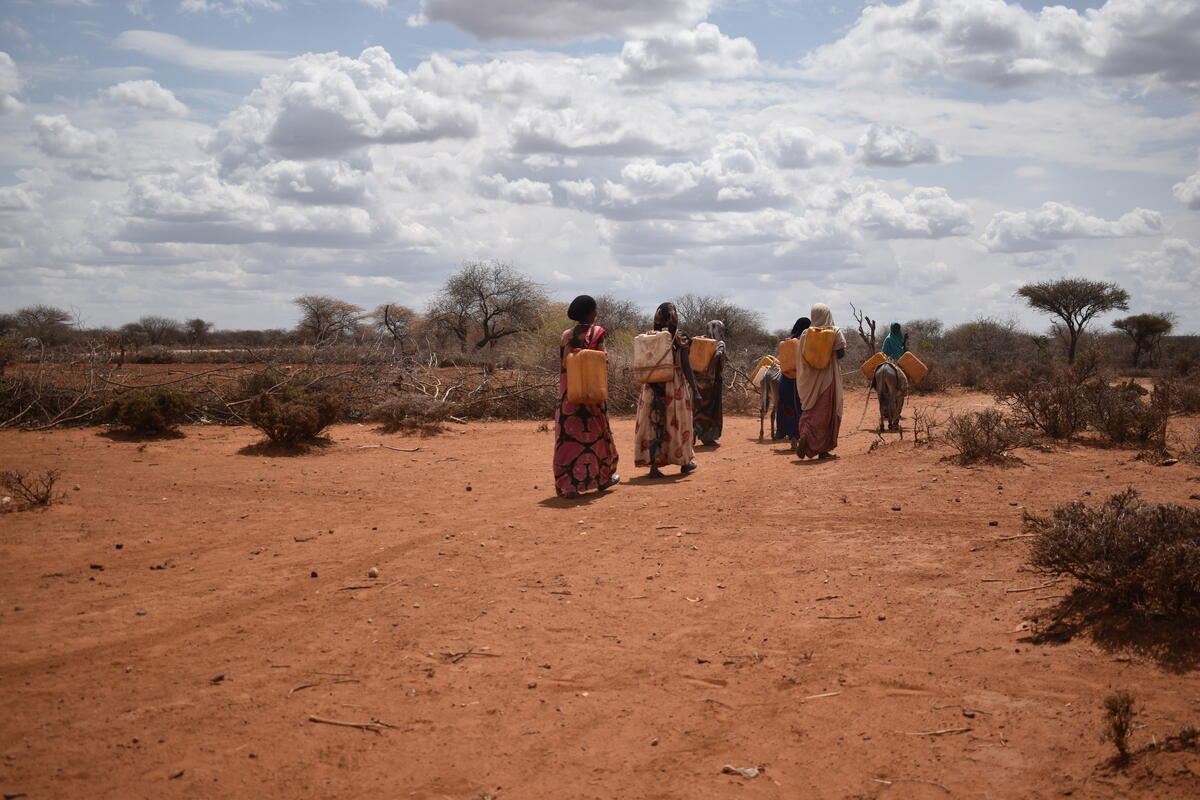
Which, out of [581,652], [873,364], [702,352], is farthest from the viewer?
[873,364]

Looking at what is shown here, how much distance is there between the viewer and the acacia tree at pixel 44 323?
31.2 metres

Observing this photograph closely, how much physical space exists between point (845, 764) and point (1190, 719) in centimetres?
144

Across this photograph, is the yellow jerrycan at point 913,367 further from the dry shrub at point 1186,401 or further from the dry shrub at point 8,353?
the dry shrub at point 8,353

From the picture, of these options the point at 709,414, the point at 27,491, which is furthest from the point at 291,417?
the point at 709,414

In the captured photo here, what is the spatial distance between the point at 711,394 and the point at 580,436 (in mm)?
4006

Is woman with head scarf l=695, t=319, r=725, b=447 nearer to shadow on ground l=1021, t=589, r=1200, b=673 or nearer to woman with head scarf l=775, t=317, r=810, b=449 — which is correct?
woman with head scarf l=775, t=317, r=810, b=449

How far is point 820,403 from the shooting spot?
36.1 feet

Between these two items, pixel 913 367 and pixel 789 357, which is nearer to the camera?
pixel 789 357

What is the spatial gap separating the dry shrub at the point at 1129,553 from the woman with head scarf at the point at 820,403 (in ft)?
17.7

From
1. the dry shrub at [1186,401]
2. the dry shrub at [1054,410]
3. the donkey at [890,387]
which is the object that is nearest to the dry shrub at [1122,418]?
the dry shrub at [1054,410]

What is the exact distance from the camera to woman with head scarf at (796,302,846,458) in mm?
10945

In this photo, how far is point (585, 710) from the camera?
172 inches

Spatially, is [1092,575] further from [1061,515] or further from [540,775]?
[540,775]

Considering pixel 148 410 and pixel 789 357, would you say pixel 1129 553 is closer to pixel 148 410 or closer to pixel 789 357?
pixel 789 357
